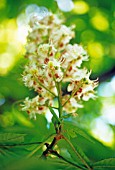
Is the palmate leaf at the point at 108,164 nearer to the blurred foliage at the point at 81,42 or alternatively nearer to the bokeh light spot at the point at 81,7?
the blurred foliage at the point at 81,42

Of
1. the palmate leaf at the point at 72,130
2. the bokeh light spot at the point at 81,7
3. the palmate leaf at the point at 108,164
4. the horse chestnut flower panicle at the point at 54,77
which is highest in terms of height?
the bokeh light spot at the point at 81,7

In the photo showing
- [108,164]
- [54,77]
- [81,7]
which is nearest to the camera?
[108,164]

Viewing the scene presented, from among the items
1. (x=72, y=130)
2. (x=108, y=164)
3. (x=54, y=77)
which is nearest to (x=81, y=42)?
(x=54, y=77)

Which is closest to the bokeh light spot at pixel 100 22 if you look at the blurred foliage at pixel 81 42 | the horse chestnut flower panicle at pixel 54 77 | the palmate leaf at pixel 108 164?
the blurred foliage at pixel 81 42

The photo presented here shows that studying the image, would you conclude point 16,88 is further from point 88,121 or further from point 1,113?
point 88,121

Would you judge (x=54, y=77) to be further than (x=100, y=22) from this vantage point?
No

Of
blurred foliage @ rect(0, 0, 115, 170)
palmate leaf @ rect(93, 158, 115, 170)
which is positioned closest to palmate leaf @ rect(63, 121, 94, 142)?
palmate leaf @ rect(93, 158, 115, 170)

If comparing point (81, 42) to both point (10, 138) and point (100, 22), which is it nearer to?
point (100, 22)

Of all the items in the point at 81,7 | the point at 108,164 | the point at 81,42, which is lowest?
the point at 108,164

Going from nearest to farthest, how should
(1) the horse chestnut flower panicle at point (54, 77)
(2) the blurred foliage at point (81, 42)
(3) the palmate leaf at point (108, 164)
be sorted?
(3) the palmate leaf at point (108, 164) < (1) the horse chestnut flower panicle at point (54, 77) < (2) the blurred foliage at point (81, 42)

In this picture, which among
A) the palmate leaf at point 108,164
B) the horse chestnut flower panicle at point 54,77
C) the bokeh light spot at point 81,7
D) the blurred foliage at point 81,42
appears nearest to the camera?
the palmate leaf at point 108,164

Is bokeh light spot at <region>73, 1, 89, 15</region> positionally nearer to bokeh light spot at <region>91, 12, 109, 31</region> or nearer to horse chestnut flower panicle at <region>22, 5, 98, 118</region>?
bokeh light spot at <region>91, 12, 109, 31</region>
